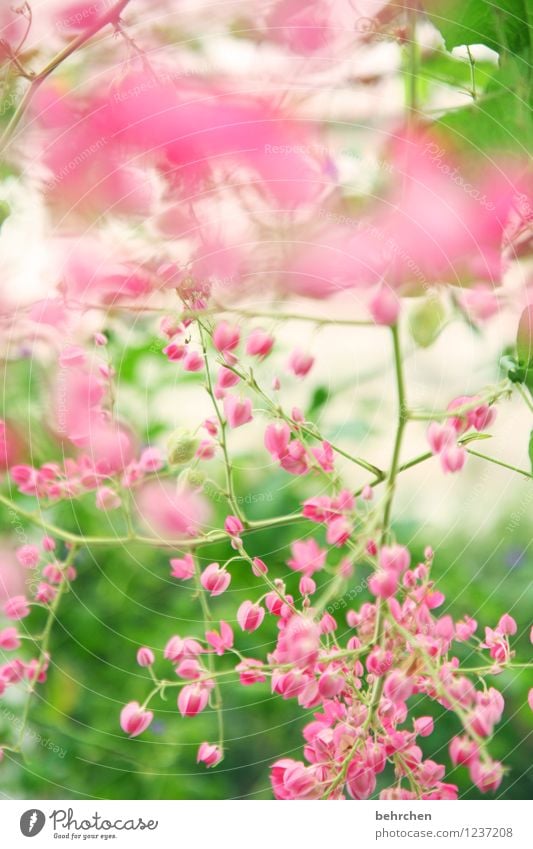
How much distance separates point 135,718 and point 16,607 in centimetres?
11

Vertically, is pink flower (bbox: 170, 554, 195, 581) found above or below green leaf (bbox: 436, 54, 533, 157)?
below

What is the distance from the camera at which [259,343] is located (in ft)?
1.63

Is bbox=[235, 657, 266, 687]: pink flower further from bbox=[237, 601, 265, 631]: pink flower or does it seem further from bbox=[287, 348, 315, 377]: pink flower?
bbox=[287, 348, 315, 377]: pink flower

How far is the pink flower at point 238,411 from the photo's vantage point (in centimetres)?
50


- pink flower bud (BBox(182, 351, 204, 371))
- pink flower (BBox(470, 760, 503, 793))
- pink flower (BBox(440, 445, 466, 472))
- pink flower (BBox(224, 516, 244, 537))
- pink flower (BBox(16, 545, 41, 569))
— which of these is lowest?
pink flower (BBox(470, 760, 503, 793))

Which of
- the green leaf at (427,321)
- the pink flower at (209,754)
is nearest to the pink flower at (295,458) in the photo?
the green leaf at (427,321)

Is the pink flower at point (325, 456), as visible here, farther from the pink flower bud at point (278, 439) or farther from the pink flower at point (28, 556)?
the pink flower at point (28, 556)

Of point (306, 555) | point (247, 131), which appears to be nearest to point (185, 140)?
point (247, 131)

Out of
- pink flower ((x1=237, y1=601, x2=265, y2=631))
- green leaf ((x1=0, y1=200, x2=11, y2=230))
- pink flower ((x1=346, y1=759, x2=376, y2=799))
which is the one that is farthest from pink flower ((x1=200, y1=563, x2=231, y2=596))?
green leaf ((x1=0, y1=200, x2=11, y2=230))

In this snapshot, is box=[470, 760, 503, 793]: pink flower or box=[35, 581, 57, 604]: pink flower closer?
box=[470, 760, 503, 793]: pink flower

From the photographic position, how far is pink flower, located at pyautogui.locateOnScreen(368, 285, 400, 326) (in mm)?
473

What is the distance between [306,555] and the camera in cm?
54
